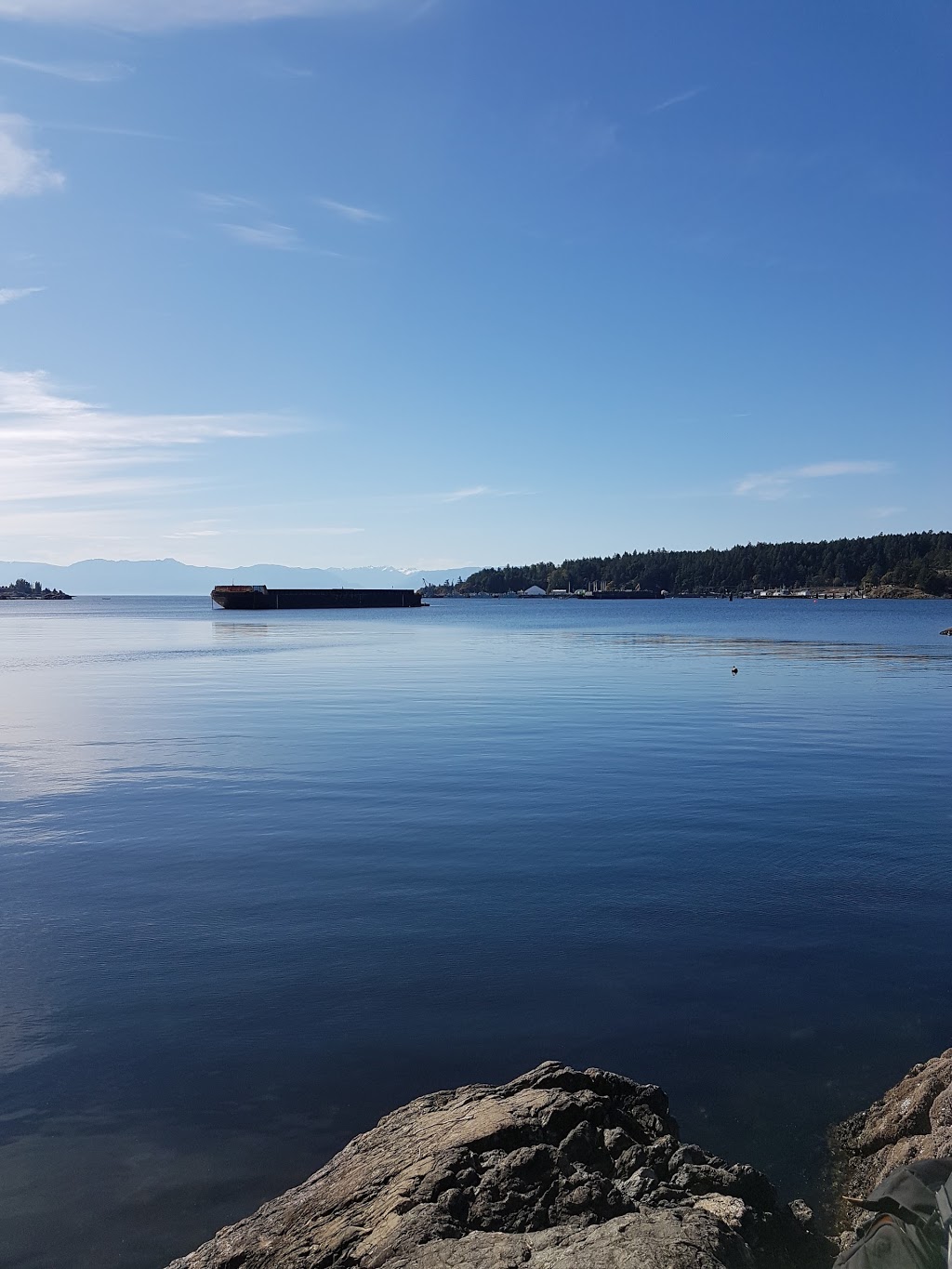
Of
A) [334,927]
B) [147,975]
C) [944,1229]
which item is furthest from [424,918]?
[944,1229]

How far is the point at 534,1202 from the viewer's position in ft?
13.7

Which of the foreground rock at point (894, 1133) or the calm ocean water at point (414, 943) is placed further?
the calm ocean water at point (414, 943)

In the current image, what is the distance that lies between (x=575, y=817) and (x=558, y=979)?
5880mm

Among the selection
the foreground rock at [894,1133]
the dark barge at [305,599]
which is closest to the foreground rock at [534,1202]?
the foreground rock at [894,1133]

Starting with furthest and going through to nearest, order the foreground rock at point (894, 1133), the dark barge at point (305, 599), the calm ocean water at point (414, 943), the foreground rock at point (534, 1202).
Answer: the dark barge at point (305, 599) < the calm ocean water at point (414, 943) < the foreground rock at point (894, 1133) < the foreground rock at point (534, 1202)

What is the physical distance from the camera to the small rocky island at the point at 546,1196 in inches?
149

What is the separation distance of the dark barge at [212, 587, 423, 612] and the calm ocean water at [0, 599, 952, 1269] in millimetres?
122268

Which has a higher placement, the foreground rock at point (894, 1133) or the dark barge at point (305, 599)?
the dark barge at point (305, 599)

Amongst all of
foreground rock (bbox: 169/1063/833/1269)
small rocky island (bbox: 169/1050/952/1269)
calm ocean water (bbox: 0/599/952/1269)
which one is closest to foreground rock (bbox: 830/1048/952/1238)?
small rocky island (bbox: 169/1050/952/1269)

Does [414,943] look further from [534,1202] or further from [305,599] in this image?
[305,599]

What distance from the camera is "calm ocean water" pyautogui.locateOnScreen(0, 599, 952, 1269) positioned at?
5824 millimetres

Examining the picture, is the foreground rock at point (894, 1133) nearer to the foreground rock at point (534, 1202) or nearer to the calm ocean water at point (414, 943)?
the calm ocean water at point (414, 943)

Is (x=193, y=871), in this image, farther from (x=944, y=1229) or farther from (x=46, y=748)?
(x=46, y=748)

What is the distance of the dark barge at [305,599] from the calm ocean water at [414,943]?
122268mm
